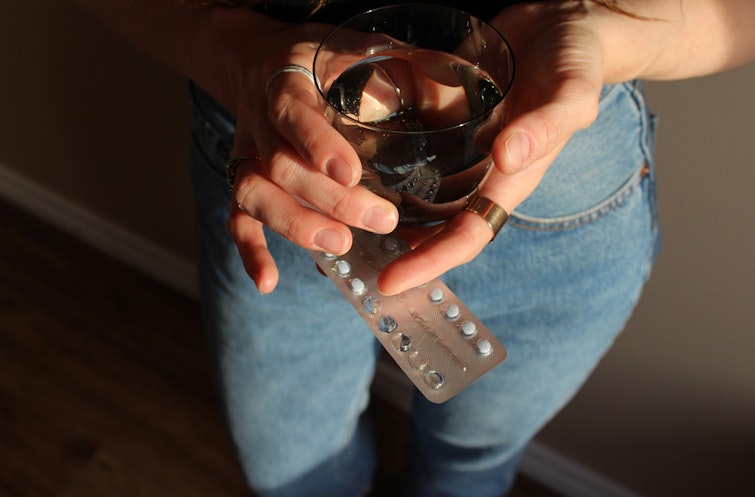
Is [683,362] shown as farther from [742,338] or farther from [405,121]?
[405,121]

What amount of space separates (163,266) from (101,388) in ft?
0.97

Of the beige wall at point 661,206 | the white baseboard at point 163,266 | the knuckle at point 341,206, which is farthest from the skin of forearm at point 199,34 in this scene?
the white baseboard at point 163,266

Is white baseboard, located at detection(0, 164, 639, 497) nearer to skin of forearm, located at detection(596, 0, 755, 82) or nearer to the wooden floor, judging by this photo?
the wooden floor

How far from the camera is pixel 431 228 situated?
0.59 meters

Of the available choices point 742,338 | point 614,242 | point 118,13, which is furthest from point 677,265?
point 118,13

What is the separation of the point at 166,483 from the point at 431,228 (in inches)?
38.8

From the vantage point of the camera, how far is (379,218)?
49cm

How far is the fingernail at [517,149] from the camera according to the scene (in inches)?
18.2

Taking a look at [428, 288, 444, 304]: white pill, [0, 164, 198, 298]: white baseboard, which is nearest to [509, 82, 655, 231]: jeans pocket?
[428, 288, 444, 304]: white pill

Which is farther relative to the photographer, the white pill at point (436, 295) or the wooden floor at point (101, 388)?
the wooden floor at point (101, 388)

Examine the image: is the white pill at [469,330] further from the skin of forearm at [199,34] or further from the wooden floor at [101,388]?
the wooden floor at [101,388]

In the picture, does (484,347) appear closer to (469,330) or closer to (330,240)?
(469,330)

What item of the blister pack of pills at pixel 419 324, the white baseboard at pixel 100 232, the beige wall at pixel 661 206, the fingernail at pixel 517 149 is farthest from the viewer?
the white baseboard at pixel 100 232

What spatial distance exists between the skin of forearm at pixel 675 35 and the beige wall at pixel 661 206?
15 cm
